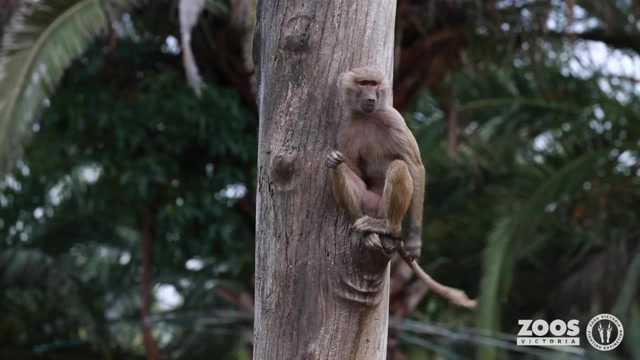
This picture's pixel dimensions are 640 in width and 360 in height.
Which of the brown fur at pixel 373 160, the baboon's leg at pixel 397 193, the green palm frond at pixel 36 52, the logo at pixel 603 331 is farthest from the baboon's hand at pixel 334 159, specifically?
the green palm frond at pixel 36 52

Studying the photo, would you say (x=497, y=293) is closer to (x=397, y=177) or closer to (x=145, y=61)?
(x=145, y=61)

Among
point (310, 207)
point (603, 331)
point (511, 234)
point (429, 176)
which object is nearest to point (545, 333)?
point (603, 331)

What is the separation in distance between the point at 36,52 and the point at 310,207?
341 centimetres

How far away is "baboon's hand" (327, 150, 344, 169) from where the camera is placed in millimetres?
2508

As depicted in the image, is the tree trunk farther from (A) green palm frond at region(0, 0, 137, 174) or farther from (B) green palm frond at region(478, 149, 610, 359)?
(B) green palm frond at region(478, 149, 610, 359)

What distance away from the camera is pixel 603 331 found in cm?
434

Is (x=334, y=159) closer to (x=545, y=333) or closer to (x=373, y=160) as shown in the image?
(x=373, y=160)

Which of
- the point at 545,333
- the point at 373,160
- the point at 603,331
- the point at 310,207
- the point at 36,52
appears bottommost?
the point at 603,331

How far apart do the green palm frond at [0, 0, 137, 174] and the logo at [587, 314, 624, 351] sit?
9.96ft

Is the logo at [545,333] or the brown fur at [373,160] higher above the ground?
the brown fur at [373,160]

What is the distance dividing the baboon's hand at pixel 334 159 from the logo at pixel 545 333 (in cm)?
132

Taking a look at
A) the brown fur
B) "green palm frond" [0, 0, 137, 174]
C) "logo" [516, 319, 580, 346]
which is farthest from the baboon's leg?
"green palm frond" [0, 0, 137, 174]

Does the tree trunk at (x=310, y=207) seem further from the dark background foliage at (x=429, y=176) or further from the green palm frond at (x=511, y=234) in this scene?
the green palm frond at (x=511, y=234)

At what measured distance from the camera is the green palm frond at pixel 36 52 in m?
5.18
